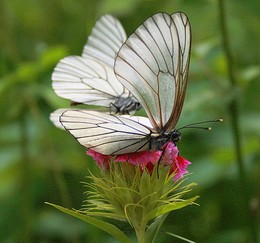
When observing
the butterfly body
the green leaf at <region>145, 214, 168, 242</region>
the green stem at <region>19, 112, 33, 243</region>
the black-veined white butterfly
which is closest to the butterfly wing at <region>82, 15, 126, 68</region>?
the black-veined white butterfly

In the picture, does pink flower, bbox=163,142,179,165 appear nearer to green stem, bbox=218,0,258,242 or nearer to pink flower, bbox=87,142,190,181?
pink flower, bbox=87,142,190,181

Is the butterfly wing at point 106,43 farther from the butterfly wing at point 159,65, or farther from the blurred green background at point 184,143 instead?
the blurred green background at point 184,143

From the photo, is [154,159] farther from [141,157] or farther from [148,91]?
[148,91]

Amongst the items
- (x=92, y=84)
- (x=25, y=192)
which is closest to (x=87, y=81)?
(x=92, y=84)

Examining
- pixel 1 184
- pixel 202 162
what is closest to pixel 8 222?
pixel 1 184

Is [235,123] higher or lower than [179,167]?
higher

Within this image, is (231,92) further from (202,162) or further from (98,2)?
(98,2)

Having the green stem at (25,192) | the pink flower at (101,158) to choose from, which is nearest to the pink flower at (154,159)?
the pink flower at (101,158)
